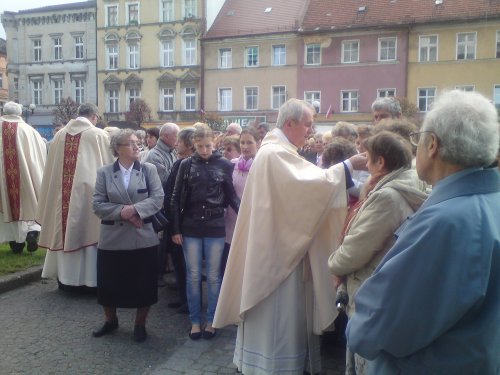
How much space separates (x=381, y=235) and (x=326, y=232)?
919 millimetres

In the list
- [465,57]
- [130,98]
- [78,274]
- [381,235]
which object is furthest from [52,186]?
[130,98]

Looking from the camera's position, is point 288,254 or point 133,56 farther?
point 133,56

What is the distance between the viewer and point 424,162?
179 cm

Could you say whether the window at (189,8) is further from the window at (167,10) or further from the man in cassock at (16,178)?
the man in cassock at (16,178)

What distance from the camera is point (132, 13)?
4047 centimetres

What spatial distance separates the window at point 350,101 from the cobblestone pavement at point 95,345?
97.5 ft

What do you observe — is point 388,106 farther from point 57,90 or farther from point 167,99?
point 57,90

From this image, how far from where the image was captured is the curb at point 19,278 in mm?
5859

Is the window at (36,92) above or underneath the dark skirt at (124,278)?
above

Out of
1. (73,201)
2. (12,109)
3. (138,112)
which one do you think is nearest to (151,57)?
(138,112)

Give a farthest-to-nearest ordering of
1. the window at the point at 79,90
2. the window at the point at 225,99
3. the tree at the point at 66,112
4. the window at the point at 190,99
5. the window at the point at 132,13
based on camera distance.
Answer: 1. the window at the point at 79,90
2. the window at the point at 132,13
3. the window at the point at 190,99
4. the window at the point at 225,99
5. the tree at the point at 66,112

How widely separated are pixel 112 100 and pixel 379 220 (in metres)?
41.1

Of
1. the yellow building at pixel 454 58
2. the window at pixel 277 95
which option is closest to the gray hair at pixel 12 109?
the yellow building at pixel 454 58

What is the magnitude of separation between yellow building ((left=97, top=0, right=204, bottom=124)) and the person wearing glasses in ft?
121
